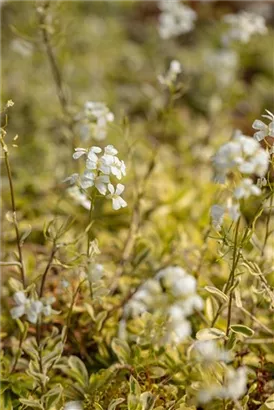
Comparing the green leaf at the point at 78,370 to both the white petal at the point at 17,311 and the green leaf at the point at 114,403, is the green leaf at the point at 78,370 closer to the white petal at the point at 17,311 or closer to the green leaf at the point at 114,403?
the green leaf at the point at 114,403

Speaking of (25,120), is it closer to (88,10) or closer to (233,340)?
(88,10)

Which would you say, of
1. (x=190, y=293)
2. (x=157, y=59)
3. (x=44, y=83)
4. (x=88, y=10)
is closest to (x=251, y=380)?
(x=190, y=293)

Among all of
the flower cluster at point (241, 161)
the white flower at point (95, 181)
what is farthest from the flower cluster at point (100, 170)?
the flower cluster at point (241, 161)

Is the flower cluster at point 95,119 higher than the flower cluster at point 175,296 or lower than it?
lower

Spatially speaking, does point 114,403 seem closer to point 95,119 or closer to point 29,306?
point 29,306

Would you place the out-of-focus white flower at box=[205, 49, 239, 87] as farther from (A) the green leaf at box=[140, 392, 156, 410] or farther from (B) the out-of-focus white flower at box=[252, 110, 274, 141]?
(A) the green leaf at box=[140, 392, 156, 410]

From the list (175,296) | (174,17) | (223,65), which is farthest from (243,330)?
(223,65)
